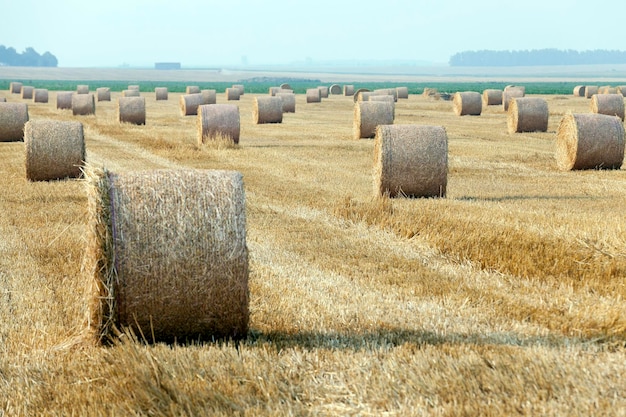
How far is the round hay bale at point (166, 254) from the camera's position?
20.0 ft

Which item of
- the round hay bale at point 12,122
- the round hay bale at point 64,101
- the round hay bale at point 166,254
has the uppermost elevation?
the round hay bale at point 166,254

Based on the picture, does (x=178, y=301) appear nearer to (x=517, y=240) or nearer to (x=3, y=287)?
(x=3, y=287)

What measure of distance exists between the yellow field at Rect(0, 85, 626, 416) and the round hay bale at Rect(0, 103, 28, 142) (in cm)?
830

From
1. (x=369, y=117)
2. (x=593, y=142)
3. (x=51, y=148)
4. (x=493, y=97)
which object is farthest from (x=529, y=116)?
(x=493, y=97)

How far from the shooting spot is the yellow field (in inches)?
208

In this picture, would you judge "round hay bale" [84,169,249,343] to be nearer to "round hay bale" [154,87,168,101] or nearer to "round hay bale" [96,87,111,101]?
"round hay bale" [96,87,111,101]

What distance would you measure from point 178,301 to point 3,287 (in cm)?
287

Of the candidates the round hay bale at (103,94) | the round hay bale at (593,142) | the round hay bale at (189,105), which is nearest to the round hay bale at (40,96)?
the round hay bale at (103,94)

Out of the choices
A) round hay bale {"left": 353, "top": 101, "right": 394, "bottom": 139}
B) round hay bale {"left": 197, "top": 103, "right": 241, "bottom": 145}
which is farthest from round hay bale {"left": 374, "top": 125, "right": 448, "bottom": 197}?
round hay bale {"left": 353, "top": 101, "right": 394, "bottom": 139}

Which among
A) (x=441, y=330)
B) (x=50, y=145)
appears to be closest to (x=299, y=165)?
(x=50, y=145)

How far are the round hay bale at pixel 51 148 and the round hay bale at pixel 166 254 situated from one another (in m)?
9.97

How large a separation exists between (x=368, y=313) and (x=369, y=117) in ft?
61.0

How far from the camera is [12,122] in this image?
23.8m

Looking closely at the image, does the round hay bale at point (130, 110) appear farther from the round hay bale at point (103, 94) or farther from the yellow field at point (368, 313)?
the round hay bale at point (103, 94)
